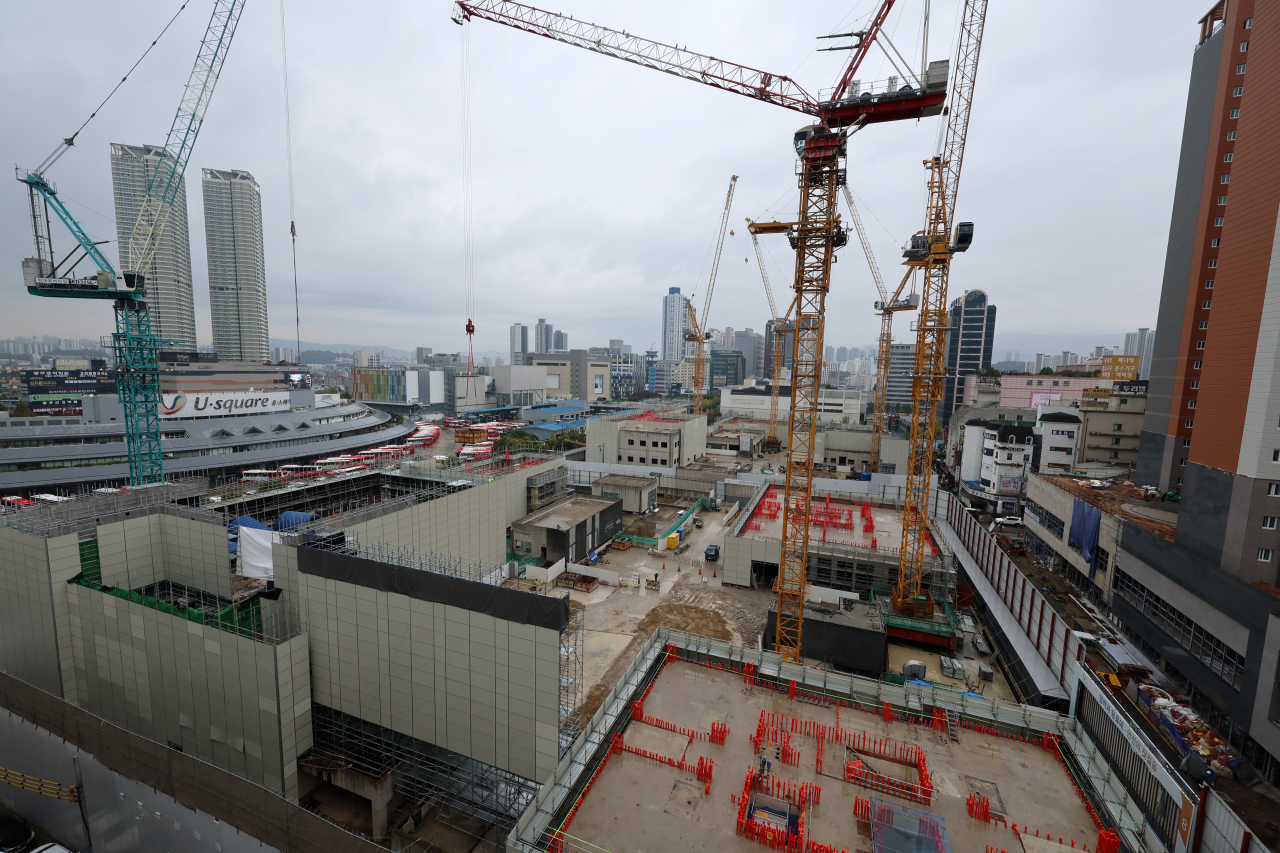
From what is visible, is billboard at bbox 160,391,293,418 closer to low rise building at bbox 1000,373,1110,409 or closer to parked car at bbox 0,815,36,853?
parked car at bbox 0,815,36,853

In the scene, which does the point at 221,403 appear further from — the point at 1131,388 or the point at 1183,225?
the point at 1131,388

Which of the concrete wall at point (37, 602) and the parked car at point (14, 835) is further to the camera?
the concrete wall at point (37, 602)

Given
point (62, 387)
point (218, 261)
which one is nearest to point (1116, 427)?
point (62, 387)

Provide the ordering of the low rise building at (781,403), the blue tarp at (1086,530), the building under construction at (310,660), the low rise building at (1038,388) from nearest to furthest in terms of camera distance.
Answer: the building under construction at (310,660)
the blue tarp at (1086,530)
the low rise building at (1038,388)
the low rise building at (781,403)

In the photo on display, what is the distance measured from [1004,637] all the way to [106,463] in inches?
3027

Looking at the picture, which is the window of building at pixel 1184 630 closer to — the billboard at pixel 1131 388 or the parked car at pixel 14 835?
the billboard at pixel 1131 388

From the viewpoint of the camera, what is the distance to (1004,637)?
25891mm

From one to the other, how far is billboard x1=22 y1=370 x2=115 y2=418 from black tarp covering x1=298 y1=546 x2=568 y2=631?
101607 mm

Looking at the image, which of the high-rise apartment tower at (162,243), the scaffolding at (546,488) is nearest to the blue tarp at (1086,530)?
the scaffolding at (546,488)

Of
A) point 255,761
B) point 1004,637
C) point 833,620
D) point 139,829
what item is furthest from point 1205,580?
point 139,829

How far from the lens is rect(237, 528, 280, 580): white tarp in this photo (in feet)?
66.4

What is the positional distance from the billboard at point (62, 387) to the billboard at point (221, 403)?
42.3 meters

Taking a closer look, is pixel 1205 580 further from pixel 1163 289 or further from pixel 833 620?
pixel 1163 289

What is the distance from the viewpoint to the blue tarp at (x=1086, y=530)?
30562 millimetres
